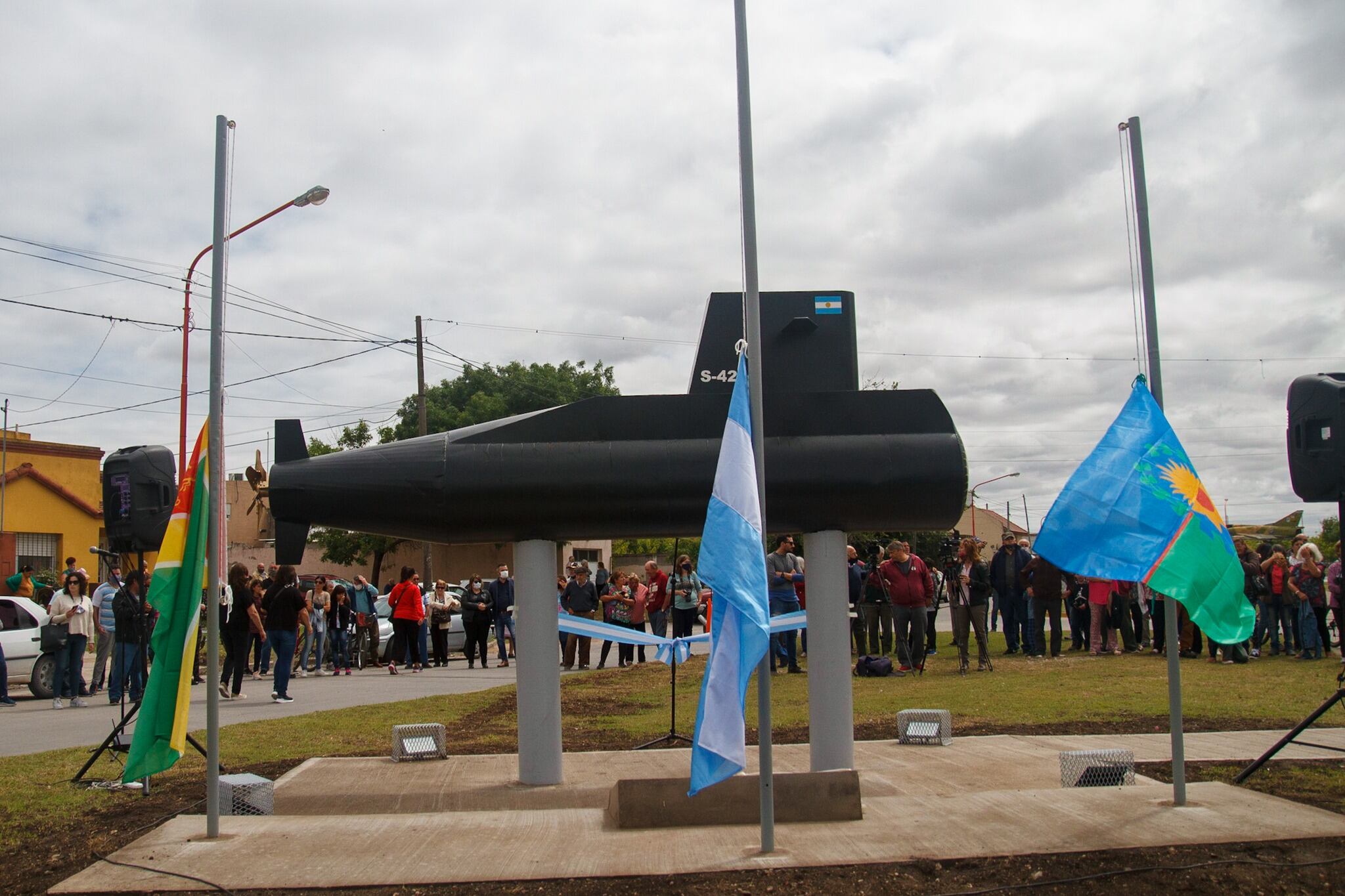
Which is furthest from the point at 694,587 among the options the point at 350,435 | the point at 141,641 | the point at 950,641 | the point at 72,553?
the point at 350,435

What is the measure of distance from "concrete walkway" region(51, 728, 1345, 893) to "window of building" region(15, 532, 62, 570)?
31557 millimetres

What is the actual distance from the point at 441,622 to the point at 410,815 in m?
15.1

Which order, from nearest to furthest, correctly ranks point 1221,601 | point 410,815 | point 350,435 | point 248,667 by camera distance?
point 1221,601 < point 410,815 < point 248,667 < point 350,435

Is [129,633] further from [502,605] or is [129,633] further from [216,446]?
[502,605]

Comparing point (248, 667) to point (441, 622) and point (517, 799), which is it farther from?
point (517, 799)

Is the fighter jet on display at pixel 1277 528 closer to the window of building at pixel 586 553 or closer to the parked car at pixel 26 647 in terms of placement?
the window of building at pixel 586 553

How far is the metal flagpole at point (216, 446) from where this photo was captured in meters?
5.99

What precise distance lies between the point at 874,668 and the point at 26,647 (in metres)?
12.5

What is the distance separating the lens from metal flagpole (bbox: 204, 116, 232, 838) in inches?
236

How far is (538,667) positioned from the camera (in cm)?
755

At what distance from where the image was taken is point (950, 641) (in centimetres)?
2086

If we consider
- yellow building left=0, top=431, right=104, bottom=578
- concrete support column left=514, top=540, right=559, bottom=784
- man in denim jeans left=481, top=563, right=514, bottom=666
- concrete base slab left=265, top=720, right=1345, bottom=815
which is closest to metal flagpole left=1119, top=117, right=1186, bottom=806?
concrete base slab left=265, top=720, right=1345, bottom=815

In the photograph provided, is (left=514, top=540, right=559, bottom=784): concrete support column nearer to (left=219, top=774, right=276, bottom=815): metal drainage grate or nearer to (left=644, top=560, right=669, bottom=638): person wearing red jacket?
(left=219, top=774, right=276, bottom=815): metal drainage grate

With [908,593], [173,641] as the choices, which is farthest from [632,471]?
[908,593]
